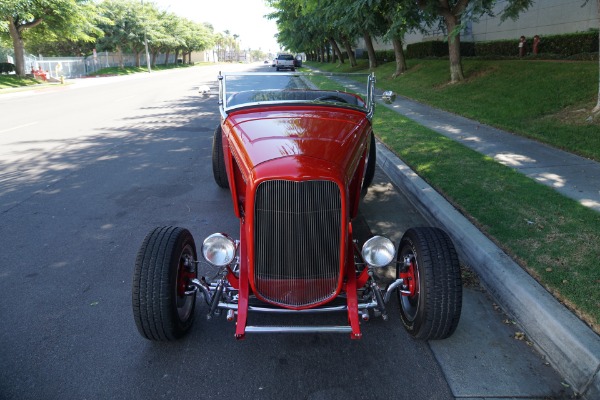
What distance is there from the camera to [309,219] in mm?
2654

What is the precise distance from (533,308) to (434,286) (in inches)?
32.8

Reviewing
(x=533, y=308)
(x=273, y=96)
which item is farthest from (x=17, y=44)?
(x=533, y=308)

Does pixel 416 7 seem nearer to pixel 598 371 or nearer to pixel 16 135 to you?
pixel 16 135

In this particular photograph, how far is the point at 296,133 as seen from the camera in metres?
3.15

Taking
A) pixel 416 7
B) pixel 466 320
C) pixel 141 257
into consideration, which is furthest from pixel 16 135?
pixel 416 7

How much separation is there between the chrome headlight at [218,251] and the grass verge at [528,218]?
7.49 ft

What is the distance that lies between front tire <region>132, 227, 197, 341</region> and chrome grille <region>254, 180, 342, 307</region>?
1.78 ft

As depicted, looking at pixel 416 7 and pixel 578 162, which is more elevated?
pixel 416 7

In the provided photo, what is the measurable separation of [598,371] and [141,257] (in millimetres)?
2723

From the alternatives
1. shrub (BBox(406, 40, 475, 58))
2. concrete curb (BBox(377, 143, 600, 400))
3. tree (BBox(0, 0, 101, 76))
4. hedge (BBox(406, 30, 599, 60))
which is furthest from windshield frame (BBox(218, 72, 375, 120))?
tree (BBox(0, 0, 101, 76))

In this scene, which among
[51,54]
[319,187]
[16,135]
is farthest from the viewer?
[51,54]

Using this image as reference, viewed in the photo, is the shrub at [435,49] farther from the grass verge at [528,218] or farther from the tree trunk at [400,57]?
the grass verge at [528,218]

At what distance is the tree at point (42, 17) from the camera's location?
24520 millimetres

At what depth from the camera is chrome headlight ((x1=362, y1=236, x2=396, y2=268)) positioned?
274cm
